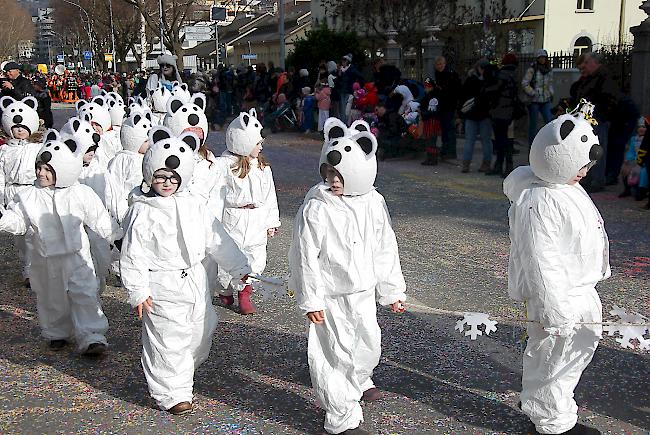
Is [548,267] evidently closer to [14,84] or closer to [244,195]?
[244,195]

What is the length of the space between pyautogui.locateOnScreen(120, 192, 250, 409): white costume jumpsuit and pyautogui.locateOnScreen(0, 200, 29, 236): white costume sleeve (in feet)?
4.04

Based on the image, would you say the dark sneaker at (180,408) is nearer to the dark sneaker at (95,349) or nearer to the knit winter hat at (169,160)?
the dark sneaker at (95,349)

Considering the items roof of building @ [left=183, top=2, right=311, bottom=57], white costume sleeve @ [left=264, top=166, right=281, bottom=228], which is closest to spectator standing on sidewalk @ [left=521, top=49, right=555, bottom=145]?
white costume sleeve @ [left=264, top=166, right=281, bottom=228]

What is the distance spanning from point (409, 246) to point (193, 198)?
13.0 feet

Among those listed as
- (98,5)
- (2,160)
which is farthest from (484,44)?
(98,5)

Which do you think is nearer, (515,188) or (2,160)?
(515,188)

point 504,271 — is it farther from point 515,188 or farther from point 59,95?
point 59,95

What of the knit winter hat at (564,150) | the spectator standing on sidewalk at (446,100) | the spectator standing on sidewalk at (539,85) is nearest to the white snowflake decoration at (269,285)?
the knit winter hat at (564,150)

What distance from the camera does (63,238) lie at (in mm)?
5371

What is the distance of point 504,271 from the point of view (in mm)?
7145

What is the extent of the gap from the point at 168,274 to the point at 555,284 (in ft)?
7.01

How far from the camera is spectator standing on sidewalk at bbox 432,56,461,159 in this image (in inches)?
542

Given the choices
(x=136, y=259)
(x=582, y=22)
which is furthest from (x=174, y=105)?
(x=582, y=22)

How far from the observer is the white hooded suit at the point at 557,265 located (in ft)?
12.5
